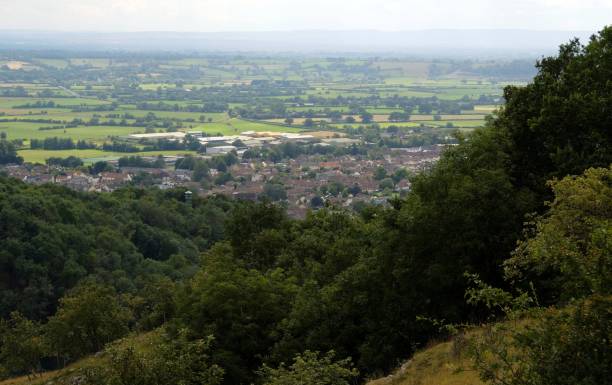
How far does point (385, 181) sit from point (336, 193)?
674cm

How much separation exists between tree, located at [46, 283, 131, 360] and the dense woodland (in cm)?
6

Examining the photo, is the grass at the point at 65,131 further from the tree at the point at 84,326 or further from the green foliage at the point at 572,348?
the green foliage at the point at 572,348

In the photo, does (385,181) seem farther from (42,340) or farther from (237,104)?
(237,104)

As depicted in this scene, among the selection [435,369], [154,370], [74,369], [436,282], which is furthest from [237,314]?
[74,369]

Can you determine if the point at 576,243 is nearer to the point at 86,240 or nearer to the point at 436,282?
the point at 436,282

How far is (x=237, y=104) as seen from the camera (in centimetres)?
16962

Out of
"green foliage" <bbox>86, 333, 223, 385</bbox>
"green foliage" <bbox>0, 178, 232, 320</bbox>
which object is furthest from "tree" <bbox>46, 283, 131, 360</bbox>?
"green foliage" <bbox>0, 178, 232, 320</bbox>

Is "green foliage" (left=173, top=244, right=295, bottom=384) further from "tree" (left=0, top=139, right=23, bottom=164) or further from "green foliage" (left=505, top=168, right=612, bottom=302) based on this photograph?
"tree" (left=0, top=139, right=23, bottom=164)

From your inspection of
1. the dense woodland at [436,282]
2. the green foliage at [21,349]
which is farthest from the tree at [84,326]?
the green foliage at [21,349]

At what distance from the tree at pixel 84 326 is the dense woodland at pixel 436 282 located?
0.21 feet

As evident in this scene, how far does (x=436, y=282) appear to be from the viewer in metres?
17.5

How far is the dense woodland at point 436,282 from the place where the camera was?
9289mm

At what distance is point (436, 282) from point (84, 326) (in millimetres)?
15310

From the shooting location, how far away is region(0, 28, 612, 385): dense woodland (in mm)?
9289
